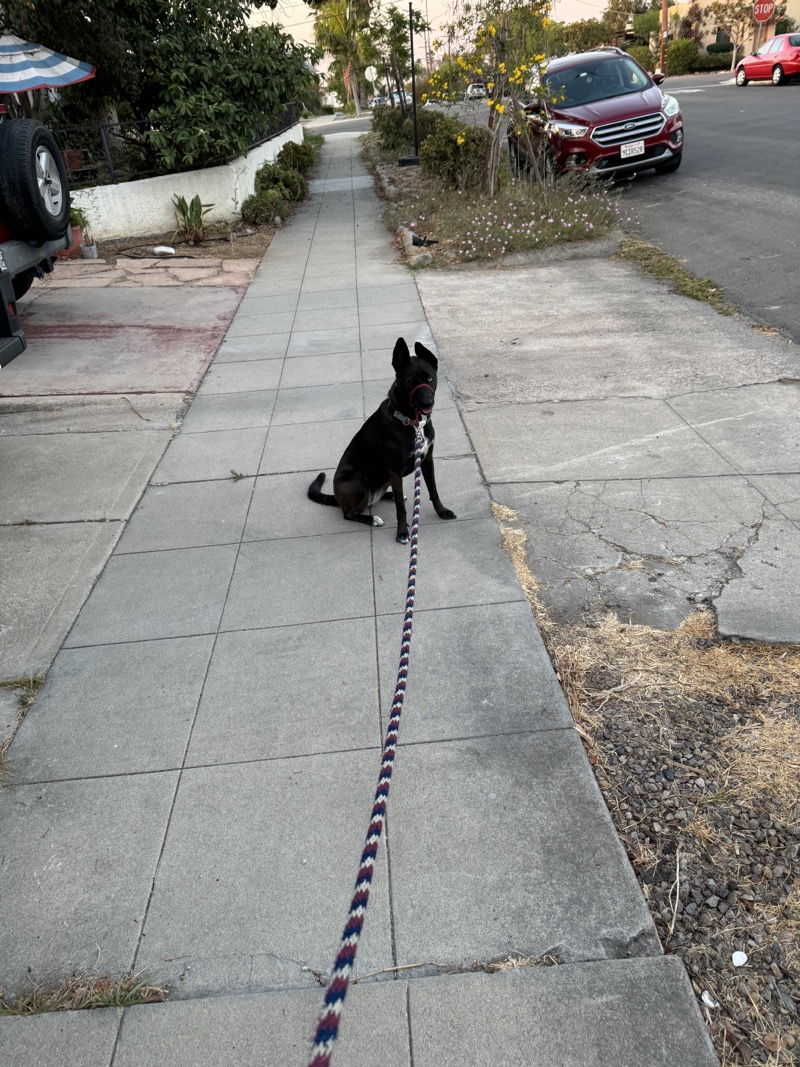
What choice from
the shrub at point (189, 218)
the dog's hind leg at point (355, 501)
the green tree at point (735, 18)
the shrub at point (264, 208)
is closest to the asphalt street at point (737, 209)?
the shrub at point (264, 208)

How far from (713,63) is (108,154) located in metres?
46.6

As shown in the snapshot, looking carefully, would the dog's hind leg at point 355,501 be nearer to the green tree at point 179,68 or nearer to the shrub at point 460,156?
the shrub at point 460,156

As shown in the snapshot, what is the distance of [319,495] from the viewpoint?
4.76m

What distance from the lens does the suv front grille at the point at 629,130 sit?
12453mm

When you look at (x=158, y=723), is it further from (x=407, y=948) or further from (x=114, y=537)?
(x=114, y=537)

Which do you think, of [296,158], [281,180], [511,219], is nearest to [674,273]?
[511,219]

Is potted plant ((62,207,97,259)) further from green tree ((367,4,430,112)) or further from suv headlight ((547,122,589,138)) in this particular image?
green tree ((367,4,430,112))

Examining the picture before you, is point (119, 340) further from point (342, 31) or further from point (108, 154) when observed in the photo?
point (342, 31)

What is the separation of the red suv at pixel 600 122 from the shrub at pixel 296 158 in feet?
21.9

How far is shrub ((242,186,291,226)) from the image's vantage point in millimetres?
13570

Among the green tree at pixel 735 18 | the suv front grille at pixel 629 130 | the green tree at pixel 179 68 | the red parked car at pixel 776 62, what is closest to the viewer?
the green tree at pixel 179 68

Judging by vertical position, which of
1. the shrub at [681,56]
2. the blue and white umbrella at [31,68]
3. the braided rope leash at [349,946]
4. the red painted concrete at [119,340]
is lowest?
the red painted concrete at [119,340]

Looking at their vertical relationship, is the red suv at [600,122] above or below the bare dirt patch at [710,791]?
above

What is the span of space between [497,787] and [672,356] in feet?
16.7
